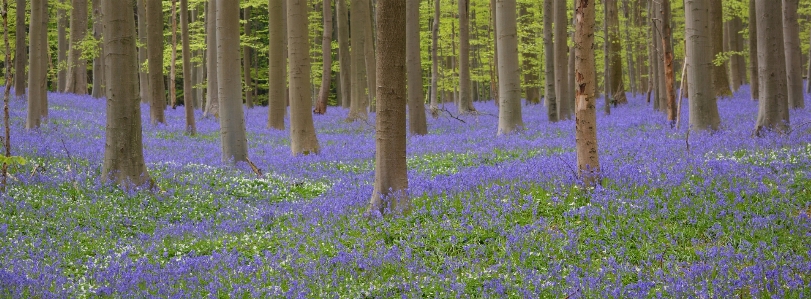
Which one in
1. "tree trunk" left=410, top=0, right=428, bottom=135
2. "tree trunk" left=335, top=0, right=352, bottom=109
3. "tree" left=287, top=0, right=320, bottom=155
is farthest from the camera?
"tree trunk" left=335, top=0, right=352, bottom=109

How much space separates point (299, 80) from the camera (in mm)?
15977

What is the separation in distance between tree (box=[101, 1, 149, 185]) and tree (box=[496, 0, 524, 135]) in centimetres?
961

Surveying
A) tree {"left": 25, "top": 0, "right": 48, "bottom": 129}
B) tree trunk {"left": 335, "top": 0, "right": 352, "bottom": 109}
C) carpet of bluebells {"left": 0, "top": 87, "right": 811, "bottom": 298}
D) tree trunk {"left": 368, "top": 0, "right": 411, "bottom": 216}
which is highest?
tree trunk {"left": 335, "top": 0, "right": 352, "bottom": 109}

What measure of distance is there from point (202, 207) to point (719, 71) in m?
24.4

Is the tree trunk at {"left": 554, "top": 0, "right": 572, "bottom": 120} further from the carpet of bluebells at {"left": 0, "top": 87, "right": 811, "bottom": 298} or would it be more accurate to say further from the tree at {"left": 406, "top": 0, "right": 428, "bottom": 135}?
the carpet of bluebells at {"left": 0, "top": 87, "right": 811, "bottom": 298}

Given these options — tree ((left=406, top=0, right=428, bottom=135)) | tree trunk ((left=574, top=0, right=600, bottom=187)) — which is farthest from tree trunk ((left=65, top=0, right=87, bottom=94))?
tree trunk ((left=574, top=0, right=600, bottom=187))

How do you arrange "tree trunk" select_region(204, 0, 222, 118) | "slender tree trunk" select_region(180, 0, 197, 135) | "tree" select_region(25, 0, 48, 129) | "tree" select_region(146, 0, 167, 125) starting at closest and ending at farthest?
"tree" select_region(25, 0, 48, 129) < "tree trunk" select_region(204, 0, 222, 118) < "tree" select_region(146, 0, 167, 125) < "slender tree trunk" select_region(180, 0, 197, 135)

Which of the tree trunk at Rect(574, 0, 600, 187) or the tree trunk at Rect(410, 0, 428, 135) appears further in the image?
the tree trunk at Rect(410, 0, 428, 135)

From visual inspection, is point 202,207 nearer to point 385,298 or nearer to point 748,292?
point 385,298

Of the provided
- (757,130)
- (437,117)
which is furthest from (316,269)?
(437,117)

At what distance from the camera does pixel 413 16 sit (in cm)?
1938

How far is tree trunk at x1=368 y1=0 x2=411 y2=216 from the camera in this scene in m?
8.39

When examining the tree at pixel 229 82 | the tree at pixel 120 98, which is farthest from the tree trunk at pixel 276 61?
the tree at pixel 120 98

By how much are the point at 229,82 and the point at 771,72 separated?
11314mm
